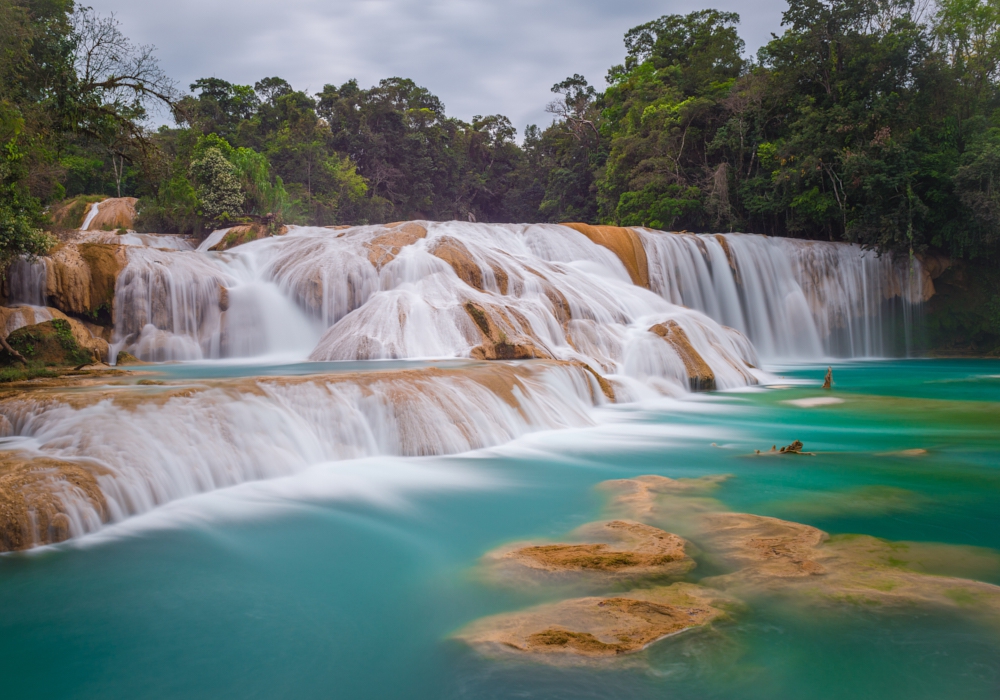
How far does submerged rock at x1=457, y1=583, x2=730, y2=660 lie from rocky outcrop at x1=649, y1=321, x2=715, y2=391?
9.96 metres

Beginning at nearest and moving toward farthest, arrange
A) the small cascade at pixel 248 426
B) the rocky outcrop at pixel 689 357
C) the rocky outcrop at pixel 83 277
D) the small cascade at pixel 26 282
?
the small cascade at pixel 248 426 → the small cascade at pixel 26 282 → the rocky outcrop at pixel 689 357 → the rocky outcrop at pixel 83 277

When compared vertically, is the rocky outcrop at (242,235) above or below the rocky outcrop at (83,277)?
above

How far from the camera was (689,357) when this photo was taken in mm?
13930

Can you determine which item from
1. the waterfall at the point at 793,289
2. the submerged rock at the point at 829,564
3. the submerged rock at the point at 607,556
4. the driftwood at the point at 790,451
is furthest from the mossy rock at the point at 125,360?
the waterfall at the point at 793,289

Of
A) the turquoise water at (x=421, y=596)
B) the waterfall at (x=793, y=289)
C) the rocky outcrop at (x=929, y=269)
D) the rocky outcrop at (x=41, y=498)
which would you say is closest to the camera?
the turquoise water at (x=421, y=596)

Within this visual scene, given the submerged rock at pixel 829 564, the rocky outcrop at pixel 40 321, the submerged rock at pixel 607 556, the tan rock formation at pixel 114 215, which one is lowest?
the submerged rock at pixel 829 564

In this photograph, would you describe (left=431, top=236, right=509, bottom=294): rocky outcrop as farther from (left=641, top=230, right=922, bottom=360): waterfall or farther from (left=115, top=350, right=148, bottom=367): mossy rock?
(left=641, top=230, right=922, bottom=360): waterfall

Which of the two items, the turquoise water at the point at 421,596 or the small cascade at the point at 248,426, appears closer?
the turquoise water at the point at 421,596

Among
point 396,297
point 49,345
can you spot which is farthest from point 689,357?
point 49,345

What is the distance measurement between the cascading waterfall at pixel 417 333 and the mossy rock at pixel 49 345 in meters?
2.51

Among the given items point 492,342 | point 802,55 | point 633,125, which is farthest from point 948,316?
point 492,342

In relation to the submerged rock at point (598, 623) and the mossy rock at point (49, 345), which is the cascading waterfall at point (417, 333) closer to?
the mossy rock at point (49, 345)

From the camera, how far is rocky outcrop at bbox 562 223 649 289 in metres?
20.8

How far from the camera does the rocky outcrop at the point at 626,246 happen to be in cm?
2080
